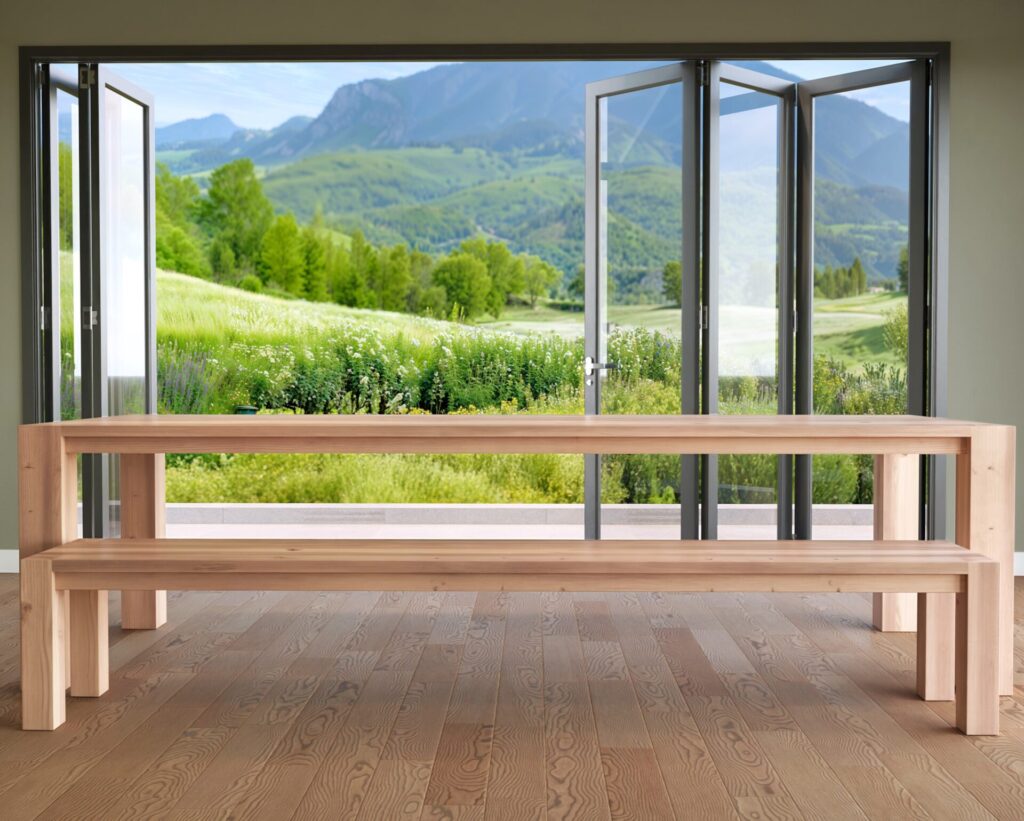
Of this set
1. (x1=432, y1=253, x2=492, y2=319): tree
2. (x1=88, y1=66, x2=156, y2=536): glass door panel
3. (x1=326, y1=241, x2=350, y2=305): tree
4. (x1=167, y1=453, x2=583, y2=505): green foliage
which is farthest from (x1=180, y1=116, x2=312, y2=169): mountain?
(x1=88, y1=66, x2=156, y2=536): glass door panel

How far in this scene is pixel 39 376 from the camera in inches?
179

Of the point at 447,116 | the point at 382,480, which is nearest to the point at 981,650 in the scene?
the point at 382,480

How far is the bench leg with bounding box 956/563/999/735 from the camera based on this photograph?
2.63 metres

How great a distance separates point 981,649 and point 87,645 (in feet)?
7.83

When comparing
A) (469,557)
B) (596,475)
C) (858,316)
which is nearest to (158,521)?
(469,557)

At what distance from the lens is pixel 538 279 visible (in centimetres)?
922

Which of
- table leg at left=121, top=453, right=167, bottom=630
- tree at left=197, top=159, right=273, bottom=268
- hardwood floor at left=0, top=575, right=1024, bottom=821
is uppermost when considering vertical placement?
tree at left=197, top=159, right=273, bottom=268

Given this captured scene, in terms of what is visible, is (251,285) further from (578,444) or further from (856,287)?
(578,444)

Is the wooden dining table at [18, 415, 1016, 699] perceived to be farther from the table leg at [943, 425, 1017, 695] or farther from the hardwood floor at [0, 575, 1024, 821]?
the hardwood floor at [0, 575, 1024, 821]

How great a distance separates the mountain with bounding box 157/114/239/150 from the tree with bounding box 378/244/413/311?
1.95 m

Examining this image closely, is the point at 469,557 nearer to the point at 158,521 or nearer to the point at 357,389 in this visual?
the point at 158,521

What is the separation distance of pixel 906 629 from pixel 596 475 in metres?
1.54

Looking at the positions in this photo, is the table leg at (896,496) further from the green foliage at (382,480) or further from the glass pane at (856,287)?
the green foliage at (382,480)

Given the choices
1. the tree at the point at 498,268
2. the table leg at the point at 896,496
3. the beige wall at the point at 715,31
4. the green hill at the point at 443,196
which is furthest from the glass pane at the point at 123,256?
the green hill at the point at 443,196
